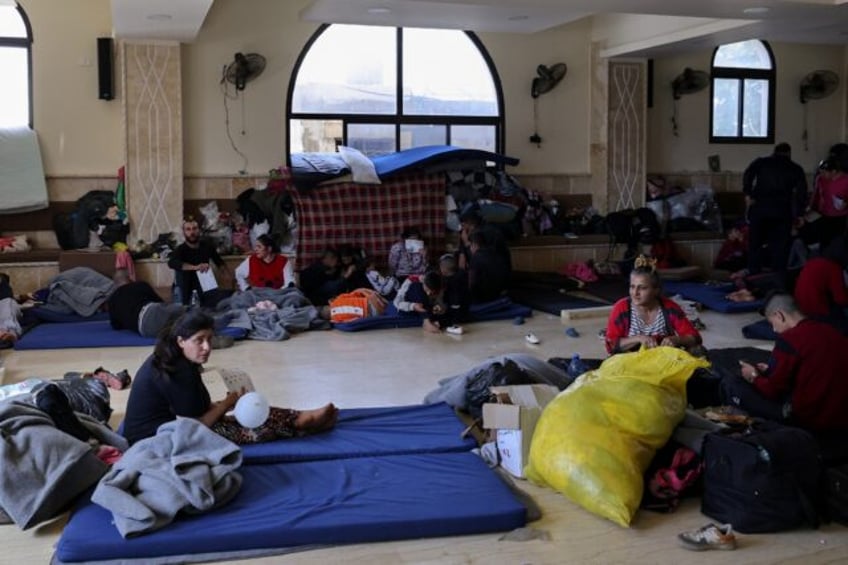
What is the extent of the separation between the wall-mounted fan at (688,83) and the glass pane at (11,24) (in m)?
7.97

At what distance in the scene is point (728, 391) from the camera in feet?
18.9

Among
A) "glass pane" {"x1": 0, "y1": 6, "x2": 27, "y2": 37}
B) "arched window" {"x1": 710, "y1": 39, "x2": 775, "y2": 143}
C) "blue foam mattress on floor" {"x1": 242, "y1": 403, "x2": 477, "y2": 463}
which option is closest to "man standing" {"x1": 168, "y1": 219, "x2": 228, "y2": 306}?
"glass pane" {"x1": 0, "y1": 6, "x2": 27, "y2": 37}

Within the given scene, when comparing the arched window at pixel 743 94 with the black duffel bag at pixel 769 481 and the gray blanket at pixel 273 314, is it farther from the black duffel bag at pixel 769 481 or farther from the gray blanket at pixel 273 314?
the black duffel bag at pixel 769 481

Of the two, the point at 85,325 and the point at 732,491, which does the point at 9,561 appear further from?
the point at 85,325

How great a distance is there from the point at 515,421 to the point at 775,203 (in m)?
6.85

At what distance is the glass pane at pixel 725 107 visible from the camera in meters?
13.4

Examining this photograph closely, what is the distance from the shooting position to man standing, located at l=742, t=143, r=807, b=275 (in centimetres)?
1055

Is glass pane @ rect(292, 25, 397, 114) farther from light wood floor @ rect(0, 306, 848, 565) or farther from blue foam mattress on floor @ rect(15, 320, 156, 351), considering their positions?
blue foam mattress on floor @ rect(15, 320, 156, 351)

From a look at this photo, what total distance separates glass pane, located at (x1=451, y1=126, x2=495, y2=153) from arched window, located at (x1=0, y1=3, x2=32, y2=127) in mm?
4964

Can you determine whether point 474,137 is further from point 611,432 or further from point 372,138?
point 611,432

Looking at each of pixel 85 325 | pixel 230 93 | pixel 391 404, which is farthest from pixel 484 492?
pixel 230 93

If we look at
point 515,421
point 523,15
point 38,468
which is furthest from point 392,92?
point 38,468

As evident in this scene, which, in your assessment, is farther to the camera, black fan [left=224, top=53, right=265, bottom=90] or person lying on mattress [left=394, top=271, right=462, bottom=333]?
black fan [left=224, top=53, right=265, bottom=90]

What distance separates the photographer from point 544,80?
12359 millimetres
